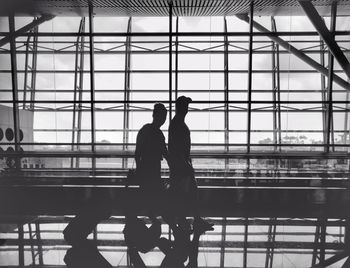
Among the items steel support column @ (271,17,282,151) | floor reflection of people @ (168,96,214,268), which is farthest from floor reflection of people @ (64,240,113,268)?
steel support column @ (271,17,282,151)

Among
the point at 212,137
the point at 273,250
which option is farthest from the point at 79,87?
the point at 273,250

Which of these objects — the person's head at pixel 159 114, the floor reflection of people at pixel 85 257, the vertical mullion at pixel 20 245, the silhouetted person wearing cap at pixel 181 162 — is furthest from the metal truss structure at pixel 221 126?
the person's head at pixel 159 114

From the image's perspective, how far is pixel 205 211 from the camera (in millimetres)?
4488

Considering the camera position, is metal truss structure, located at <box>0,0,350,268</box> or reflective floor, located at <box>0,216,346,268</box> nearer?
reflective floor, located at <box>0,216,346,268</box>

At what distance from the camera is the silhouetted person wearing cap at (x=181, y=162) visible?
141 inches

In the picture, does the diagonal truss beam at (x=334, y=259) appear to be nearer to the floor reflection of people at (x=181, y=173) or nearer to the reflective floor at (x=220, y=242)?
the reflective floor at (x=220, y=242)

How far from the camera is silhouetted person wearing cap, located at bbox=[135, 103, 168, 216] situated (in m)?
3.40

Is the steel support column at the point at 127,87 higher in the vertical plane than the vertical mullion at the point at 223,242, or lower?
higher

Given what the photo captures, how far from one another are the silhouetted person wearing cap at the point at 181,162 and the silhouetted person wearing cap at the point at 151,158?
0.66ft

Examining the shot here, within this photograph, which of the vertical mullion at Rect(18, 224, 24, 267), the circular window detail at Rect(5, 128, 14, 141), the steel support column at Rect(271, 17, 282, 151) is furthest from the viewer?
the steel support column at Rect(271, 17, 282, 151)

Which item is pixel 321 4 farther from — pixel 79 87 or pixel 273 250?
pixel 79 87

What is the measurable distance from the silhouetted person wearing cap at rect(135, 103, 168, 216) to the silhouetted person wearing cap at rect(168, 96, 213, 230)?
200mm

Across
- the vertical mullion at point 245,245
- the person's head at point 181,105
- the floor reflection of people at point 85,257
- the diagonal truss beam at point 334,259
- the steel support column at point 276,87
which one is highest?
the steel support column at point 276,87

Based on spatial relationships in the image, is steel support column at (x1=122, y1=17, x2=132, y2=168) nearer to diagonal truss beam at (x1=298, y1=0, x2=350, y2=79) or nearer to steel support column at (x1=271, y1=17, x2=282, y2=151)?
steel support column at (x1=271, y1=17, x2=282, y2=151)
